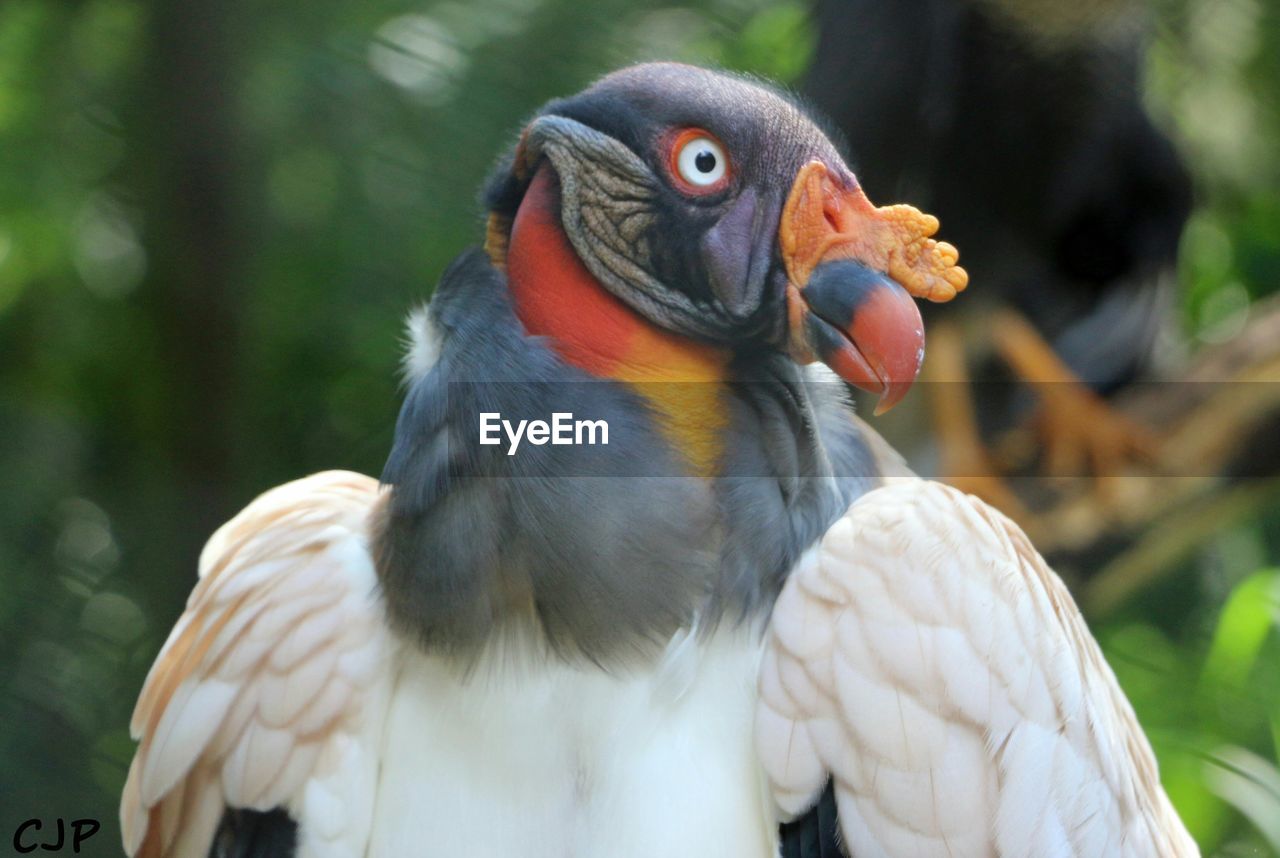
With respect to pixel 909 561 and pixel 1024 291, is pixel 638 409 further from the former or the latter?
pixel 1024 291

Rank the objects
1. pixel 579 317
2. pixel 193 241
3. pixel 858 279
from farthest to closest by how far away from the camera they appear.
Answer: pixel 193 241 < pixel 579 317 < pixel 858 279

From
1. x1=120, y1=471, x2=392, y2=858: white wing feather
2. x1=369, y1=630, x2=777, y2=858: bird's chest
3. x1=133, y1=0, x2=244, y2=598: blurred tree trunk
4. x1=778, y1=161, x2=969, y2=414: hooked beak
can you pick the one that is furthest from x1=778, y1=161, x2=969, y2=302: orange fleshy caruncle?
x1=133, y1=0, x2=244, y2=598: blurred tree trunk

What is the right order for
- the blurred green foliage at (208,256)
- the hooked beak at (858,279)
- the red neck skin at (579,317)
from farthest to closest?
the blurred green foliage at (208,256)
the red neck skin at (579,317)
the hooked beak at (858,279)

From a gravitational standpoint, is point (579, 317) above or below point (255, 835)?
above

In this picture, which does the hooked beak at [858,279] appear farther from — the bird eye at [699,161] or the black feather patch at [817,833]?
the black feather patch at [817,833]

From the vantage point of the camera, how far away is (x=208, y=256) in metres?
1.76

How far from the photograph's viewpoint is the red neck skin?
0.98 metres

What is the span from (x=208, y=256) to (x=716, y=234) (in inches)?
40.2

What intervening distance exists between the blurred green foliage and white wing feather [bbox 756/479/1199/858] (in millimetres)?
754

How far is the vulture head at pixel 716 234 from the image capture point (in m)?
0.88

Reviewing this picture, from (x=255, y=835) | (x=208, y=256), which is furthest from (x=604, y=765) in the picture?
(x=208, y=256)

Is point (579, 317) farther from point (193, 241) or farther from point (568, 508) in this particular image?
point (193, 241)

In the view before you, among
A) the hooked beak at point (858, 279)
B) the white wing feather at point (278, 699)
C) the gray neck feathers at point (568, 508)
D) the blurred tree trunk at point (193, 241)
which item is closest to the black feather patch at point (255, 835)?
the white wing feather at point (278, 699)

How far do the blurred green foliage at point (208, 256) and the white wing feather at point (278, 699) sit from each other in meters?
0.51
